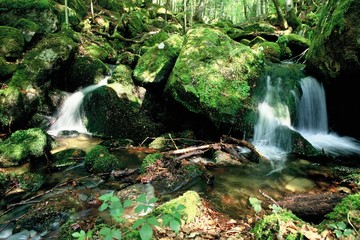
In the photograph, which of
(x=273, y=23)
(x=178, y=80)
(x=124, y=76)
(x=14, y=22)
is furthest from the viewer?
(x=273, y=23)

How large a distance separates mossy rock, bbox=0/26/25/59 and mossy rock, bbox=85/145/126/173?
19.4 ft

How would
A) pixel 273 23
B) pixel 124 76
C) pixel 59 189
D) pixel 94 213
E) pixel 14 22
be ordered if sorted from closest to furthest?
pixel 94 213
pixel 59 189
pixel 124 76
pixel 14 22
pixel 273 23

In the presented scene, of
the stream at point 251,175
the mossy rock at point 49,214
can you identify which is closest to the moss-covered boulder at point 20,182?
the stream at point 251,175

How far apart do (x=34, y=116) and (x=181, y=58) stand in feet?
18.3

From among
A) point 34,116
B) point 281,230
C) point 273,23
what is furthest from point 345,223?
point 273,23

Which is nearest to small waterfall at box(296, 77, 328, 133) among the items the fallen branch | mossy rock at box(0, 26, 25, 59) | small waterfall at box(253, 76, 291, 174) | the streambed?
small waterfall at box(253, 76, 291, 174)

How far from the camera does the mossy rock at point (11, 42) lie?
9477mm

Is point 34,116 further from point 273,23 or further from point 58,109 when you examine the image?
point 273,23

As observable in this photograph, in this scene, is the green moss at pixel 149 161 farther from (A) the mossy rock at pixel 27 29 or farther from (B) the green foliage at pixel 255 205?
(A) the mossy rock at pixel 27 29

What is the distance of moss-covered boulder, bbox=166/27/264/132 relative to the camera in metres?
7.75

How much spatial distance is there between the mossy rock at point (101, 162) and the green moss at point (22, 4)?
10223 mm

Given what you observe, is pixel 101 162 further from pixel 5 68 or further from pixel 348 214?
pixel 5 68

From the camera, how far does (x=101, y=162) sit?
6.04 metres

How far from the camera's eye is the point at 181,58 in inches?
336
